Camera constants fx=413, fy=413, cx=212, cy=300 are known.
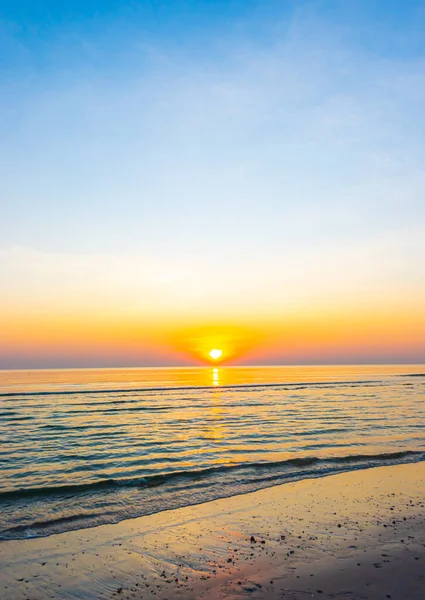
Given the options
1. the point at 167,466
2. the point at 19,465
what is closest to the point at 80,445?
the point at 19,465

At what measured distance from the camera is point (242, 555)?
9977mm

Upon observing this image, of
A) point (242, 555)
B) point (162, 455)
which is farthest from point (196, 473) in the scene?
point (242, 555)

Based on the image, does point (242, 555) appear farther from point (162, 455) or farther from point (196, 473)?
point (162, 455)

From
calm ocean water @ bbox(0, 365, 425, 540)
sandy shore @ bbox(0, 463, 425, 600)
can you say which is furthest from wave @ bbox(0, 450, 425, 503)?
sandy shore @ bbox(0, 463, 425, 600)

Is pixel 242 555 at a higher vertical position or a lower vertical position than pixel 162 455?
higher

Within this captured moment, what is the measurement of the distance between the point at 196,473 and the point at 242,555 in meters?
8.94

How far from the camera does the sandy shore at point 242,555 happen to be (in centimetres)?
838

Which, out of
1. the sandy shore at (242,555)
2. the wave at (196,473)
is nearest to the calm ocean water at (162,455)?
the wave at (196,473)

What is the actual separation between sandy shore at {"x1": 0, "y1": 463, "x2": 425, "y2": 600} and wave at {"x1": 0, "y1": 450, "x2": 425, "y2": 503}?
4133 mm

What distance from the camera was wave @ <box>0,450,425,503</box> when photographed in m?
16.1

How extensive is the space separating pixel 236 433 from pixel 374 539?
1878 centimetres

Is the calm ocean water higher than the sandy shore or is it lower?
lower

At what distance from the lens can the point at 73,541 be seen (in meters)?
11.2

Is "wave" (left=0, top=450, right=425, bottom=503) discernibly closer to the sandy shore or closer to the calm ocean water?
the calm ocean water
